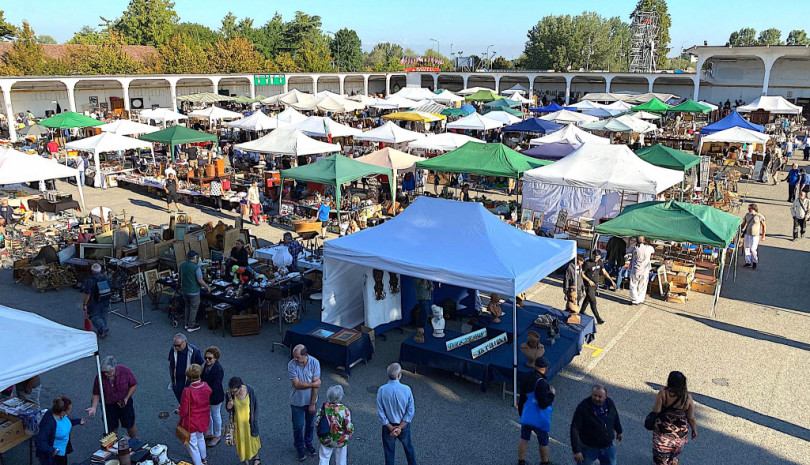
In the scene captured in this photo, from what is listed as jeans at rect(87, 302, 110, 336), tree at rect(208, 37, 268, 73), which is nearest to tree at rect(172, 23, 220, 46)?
tree at rect(208, 37, 268, 73)

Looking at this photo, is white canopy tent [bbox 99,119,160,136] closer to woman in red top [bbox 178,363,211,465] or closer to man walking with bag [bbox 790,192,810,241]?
woman in red top [bbox 178,363,211,465]

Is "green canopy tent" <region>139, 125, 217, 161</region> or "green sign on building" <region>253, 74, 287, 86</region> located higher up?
"green sign on building" <region>253, 74, 287, 86</region>

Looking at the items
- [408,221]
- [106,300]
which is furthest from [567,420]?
[106,300]

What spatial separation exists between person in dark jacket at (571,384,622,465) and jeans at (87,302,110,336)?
22.1 ft

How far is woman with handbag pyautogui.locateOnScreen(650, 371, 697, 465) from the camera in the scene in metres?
4.96

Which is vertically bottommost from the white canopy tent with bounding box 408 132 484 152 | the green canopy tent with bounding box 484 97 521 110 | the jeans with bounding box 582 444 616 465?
the jeans with bounding box 582 444 616 465

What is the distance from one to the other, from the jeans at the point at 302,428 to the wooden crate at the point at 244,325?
3.19 meters

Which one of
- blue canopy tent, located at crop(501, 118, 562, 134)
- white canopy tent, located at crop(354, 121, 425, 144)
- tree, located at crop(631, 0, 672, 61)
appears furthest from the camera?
tree, located at crop(631, 0, 672, 61)

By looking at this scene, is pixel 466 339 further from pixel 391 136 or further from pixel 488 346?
pixel 391 136

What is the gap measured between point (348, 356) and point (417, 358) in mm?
871

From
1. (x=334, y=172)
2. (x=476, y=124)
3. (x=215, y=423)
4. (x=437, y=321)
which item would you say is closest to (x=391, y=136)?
(x=476, y=124)

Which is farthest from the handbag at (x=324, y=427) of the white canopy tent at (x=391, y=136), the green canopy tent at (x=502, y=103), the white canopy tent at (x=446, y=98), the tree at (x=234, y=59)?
the tree at (x=234, y=59)

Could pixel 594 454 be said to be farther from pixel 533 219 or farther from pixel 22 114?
pixel 22 114

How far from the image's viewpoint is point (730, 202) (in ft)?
54.5
